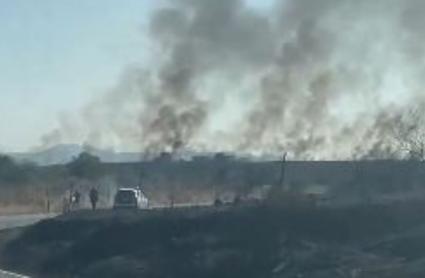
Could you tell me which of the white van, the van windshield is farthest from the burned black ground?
the van windshield

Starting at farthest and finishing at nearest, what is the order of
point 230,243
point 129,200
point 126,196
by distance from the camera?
point 126,196
point 129,200
point 230,243

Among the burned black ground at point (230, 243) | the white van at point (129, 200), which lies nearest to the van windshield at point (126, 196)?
the white van at point (129, 200)

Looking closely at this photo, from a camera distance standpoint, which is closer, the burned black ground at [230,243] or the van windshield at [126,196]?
the burned black ground at [230,243]

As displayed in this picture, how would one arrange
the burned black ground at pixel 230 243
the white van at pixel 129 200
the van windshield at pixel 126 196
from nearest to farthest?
the burned black ground at pixel 230 243 < the white van at pixel 129 200 < the van windshield at pixel 126 196

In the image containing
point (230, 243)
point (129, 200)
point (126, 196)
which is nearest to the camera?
point (230, 243)

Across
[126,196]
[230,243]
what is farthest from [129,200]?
[230,243]

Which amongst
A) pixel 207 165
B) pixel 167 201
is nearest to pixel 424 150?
pixel 167 201

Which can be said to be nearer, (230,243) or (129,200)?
(230,243)

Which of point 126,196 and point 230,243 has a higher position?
point 126,196

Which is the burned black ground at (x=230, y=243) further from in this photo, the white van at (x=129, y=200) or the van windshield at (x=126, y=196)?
the van windshield at (x=126, y=196)

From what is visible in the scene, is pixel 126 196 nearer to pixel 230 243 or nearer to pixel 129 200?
pixel 129 200

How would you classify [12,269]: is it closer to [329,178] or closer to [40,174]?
[329,178]

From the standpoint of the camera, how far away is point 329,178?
85.8 metres

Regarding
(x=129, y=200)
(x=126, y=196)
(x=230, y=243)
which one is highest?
(x=126, y=196)
